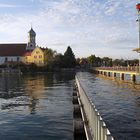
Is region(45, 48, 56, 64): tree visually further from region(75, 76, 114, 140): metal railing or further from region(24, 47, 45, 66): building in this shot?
region(75, 76, 114, 140): metal railing

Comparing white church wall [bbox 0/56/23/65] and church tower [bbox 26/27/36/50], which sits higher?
church tower [bbox 26/27/36/50]

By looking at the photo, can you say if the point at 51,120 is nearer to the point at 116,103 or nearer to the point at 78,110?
the point at 78,110

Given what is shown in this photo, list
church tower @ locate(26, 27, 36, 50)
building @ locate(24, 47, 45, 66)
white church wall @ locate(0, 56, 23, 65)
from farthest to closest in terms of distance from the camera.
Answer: white church wall @ locate(0, 56, 23, 65), church tower @ locate(26, 27, 36, 50), building @ locate(24, 47, 45, 66)

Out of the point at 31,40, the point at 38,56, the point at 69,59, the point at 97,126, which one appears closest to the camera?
the point at 97,126

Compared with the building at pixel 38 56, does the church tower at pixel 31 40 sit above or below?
above

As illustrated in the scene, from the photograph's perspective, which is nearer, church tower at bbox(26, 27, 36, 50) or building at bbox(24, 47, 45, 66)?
building at bbox(24, 47, 45, 66)

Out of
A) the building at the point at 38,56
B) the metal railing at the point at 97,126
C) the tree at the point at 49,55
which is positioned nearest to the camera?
the metal railing at the point at 97,126

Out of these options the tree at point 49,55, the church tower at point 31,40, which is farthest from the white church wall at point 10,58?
the tree at point 49,55

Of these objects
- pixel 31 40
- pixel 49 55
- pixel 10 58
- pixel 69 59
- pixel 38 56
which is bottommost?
pixel 69 59

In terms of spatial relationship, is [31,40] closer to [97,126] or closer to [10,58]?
[10,58]

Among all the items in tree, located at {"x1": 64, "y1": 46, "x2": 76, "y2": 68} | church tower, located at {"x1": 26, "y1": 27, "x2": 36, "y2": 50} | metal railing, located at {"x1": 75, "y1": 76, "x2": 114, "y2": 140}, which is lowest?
metal railing, located at {"x1": 75, "y1": 76, "x2": 114, "y2": 140}

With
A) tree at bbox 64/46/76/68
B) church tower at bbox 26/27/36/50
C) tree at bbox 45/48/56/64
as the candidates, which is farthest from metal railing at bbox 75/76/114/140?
church tower at bbox 26/27/36/50

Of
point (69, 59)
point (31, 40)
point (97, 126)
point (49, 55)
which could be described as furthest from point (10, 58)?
point (97, 126)

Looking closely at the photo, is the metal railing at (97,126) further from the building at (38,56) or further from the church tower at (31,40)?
the church tower at (31,40)
